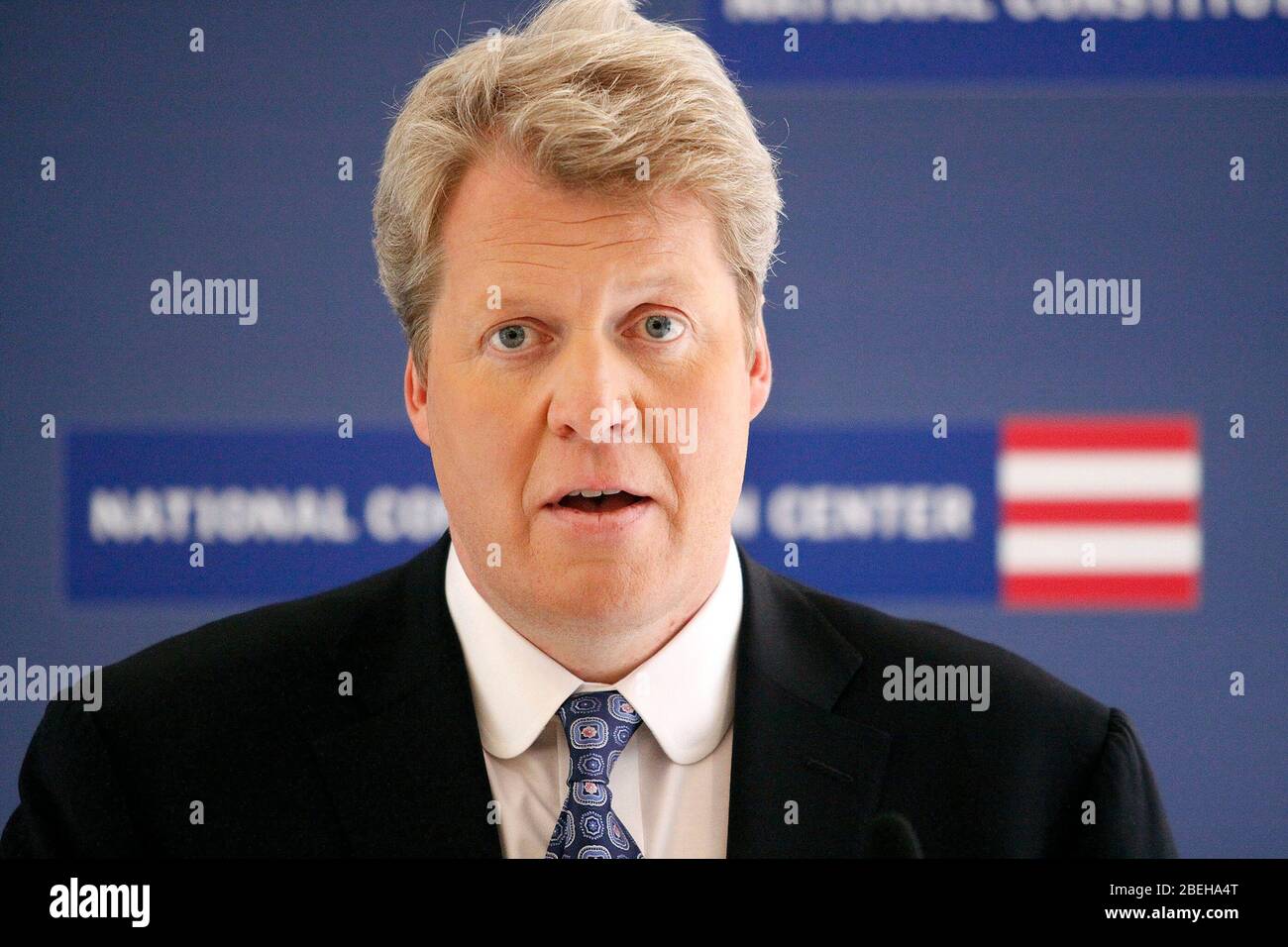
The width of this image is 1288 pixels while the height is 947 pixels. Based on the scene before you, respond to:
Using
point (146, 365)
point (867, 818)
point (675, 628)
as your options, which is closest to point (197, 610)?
point (146, 365)

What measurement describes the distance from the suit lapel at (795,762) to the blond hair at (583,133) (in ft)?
1.52

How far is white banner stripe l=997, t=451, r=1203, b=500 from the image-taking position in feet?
6.74

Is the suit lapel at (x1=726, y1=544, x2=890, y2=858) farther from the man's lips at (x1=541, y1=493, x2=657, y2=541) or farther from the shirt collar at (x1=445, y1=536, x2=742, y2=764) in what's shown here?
the man's lips at (x1=541, y1=493, x2=657, y2=541)

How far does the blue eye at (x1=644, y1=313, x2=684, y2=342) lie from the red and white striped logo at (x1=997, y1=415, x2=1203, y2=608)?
0.62 meters

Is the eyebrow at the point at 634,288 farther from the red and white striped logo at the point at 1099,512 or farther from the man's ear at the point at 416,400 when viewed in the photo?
the red and white striped logo at the point at 1099,512

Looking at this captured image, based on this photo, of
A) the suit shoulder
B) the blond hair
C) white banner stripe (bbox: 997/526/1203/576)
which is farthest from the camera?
white banner stripe (bbox: 997/526/1203/576)

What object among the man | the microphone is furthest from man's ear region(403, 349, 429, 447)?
the microphone

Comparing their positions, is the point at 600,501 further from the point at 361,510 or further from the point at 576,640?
the point at 361,510

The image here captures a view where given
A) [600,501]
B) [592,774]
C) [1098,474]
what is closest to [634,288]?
[600,501]

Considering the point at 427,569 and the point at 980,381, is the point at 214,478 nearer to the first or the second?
the point at 427,569

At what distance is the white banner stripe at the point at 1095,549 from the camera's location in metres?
2.05

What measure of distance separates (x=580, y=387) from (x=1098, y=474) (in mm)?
852

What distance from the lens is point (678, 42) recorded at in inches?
74.2

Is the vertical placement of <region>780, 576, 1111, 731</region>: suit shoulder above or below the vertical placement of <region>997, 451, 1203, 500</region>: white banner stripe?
below
